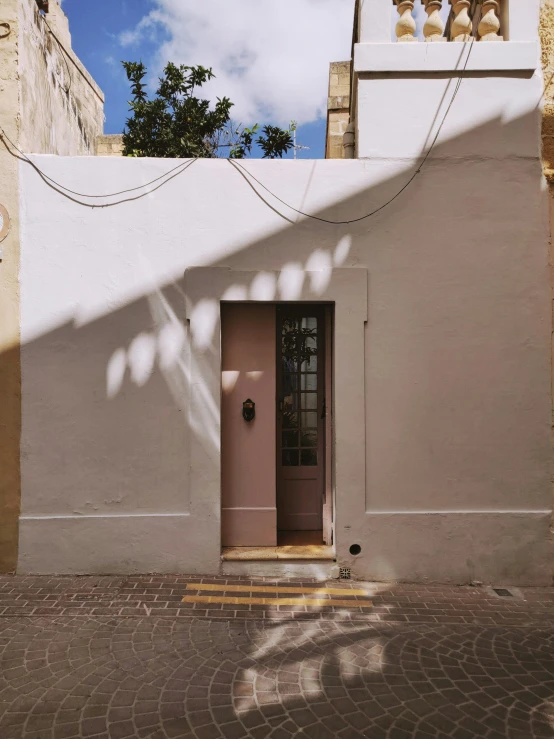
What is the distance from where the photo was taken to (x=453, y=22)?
16.0 feet

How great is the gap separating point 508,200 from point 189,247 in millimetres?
2986

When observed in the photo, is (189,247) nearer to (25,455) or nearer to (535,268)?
(25,455)

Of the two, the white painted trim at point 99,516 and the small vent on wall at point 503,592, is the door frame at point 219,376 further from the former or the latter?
the small vent on wall at point 503,592

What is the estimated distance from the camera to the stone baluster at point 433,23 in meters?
4.88

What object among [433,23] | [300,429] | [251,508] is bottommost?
[251,508]

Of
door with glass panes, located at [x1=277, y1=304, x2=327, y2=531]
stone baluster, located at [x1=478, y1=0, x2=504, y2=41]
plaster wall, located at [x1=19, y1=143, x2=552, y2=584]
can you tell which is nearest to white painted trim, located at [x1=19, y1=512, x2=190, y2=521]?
plaster wall, located at [x1=19, y1=143, x2=552, y2=584]

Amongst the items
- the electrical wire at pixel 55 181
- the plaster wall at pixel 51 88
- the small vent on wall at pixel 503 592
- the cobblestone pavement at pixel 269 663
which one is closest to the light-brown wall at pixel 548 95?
the small vent on wall at pixel 503 592

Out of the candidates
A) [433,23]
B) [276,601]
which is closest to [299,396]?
[276,601]

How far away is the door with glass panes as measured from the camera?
5535 millimetres

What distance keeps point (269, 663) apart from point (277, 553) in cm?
158

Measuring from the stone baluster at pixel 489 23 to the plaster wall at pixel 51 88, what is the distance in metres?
4.32

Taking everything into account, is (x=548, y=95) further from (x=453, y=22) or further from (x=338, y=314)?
(x=338, y=314)

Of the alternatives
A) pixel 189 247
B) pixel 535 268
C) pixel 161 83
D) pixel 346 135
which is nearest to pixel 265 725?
pixel 189 247

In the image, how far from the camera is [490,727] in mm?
2799
